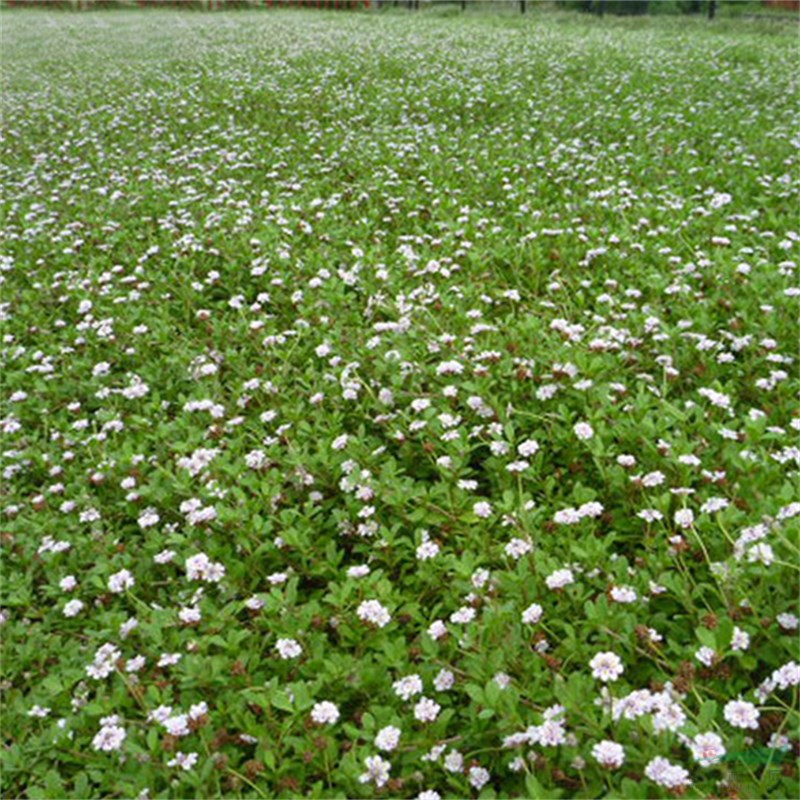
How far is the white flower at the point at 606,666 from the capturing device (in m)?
2.00

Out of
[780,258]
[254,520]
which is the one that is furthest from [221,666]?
[780,258]

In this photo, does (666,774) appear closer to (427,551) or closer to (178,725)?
(427,551)

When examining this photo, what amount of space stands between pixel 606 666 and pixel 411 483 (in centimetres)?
112

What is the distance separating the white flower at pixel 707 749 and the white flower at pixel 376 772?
73 cm

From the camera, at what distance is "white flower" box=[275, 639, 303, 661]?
2342 mm

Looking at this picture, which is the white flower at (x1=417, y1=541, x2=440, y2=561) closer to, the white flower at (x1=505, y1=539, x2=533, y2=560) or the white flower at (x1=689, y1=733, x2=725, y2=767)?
the white flower at (x1=505, y1=539, x2=533, y2=560)

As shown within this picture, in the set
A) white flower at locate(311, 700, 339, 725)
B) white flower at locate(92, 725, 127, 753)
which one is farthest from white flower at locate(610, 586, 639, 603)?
white flower at locate(92, 725, 127, 753)

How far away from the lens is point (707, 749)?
1.75m

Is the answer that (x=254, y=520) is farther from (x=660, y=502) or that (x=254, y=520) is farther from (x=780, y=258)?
(x=780, y=258)

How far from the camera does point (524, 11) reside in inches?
963

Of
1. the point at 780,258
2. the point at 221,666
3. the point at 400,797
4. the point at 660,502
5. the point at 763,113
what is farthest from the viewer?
→ the point at 763,113

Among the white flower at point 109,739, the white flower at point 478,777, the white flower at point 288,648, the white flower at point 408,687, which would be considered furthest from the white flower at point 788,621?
the white flower at point 109,739

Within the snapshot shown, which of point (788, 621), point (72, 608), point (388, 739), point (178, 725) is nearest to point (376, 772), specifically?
point (388, 739)

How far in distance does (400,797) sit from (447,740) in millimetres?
182
